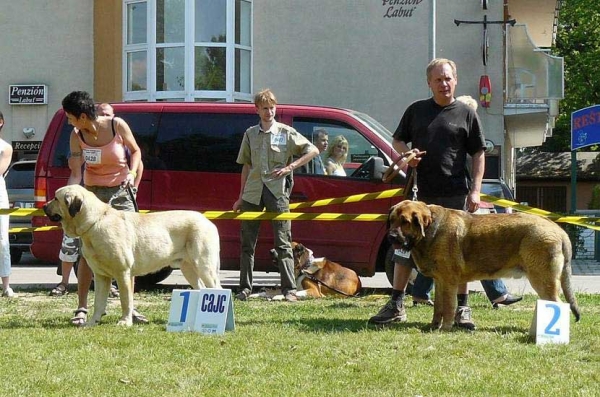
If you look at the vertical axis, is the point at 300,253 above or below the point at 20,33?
below

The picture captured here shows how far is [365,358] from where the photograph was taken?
19.6 feet

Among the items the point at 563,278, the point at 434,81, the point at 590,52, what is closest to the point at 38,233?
the point at 434,81

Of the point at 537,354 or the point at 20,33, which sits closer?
the point at 537,354

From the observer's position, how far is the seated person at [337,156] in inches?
432

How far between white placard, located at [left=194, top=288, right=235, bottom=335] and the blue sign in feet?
40.2

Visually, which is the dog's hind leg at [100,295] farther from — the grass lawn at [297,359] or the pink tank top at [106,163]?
the pink tank top at [106,163]

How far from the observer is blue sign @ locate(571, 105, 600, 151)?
17625 millimetres

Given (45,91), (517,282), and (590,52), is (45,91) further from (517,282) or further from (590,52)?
(590,52)

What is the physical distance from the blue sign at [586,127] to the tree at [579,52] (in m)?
24.7

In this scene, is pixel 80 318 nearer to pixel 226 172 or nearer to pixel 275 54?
pixel 226 172

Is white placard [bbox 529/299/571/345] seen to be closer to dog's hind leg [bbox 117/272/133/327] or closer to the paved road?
dog's hind leg [bbox 117/272/133/327]

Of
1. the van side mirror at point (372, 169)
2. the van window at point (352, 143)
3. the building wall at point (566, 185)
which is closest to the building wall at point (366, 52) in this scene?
the van window at point (352, 143)

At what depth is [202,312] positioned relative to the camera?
279 inches

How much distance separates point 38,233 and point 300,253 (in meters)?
3.35
